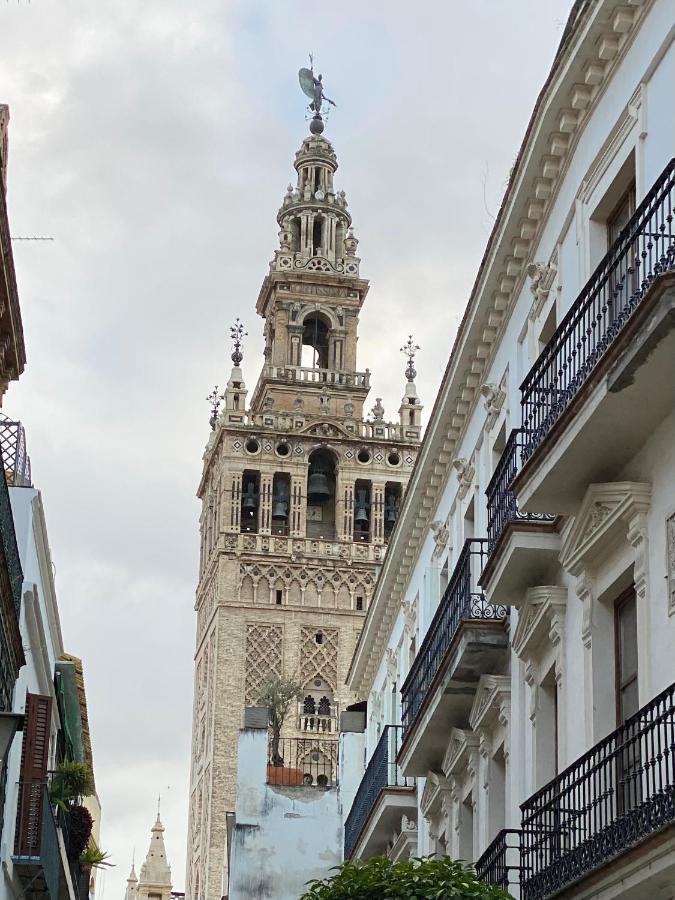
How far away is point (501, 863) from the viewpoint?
15.3m

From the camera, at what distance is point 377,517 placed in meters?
68.7

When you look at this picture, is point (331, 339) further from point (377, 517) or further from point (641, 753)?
point (641, 753)

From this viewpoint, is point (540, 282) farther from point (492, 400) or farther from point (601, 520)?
point (601, 520)

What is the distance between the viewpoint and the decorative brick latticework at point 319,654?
68.1 meters

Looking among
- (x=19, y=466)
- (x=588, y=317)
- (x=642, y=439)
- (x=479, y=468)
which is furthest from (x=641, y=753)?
(x=19, y=466)

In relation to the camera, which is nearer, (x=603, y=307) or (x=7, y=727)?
(x=7, y=727)

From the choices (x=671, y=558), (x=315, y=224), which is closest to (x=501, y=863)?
(x=671, y=558)

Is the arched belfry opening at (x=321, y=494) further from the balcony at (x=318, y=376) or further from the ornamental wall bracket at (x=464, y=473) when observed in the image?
the ornamental wall bracket at (x=464, y=473)

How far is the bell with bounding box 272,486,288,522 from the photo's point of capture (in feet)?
228

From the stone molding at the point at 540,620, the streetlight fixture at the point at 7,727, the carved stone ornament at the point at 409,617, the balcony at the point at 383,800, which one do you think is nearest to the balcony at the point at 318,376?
the balcony at the point at 383,800

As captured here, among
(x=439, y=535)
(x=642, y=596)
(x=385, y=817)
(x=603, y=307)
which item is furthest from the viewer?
(x=385, y=817)

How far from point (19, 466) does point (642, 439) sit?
11495 mm

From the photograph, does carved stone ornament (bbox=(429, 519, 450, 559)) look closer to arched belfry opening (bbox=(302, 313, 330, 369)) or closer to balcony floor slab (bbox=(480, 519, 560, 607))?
balcony floor slab (bbox=(480, 519, 560, 607))

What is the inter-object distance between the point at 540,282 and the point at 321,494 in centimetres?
5445
